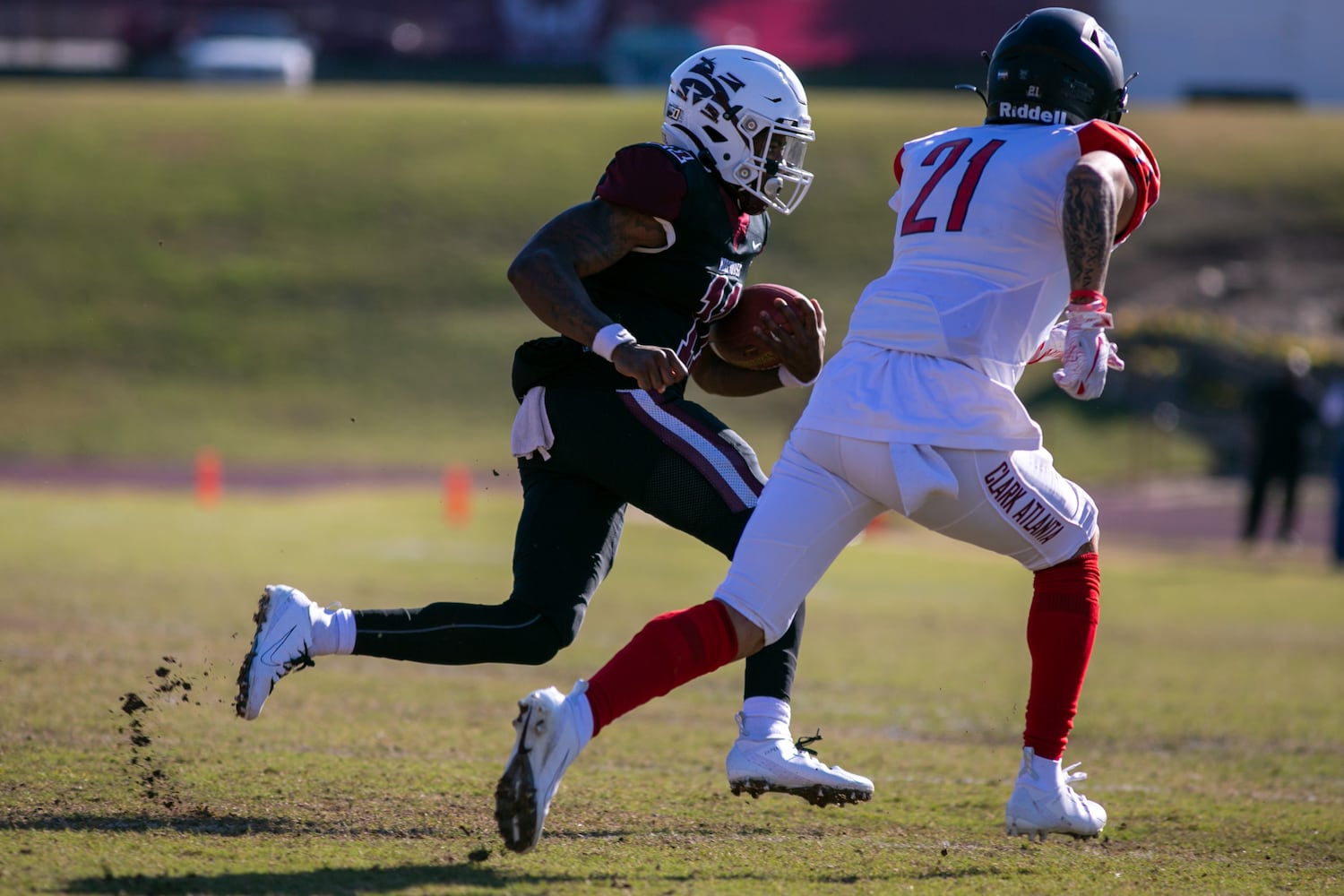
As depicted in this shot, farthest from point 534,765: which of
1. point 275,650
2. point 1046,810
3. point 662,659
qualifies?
point 1046,810

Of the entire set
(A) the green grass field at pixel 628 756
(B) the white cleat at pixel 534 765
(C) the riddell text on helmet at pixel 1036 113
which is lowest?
(A) the green grass field at pixel 628 756

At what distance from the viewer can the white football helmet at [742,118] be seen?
4.20 metres

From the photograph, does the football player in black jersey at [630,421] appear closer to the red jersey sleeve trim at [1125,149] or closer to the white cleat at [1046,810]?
the white cleat at [1046,810]

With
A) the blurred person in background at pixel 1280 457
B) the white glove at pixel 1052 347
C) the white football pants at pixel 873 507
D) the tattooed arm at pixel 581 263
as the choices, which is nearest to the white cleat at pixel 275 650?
the tattooed arm at pixel 581 263

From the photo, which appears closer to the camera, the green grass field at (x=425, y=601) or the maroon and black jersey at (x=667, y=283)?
the green grass field at (x=425, y=601)

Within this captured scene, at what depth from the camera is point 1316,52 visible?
41875 mm

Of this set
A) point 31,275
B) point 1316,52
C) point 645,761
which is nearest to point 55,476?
point 31,275

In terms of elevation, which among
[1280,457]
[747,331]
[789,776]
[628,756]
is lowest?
[1280,457]

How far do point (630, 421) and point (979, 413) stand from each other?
0.93 meters

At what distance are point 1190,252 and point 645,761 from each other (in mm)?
27460

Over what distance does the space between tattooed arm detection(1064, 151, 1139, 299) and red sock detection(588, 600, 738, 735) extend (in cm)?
115

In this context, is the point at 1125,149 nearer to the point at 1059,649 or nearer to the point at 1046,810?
the point at 1059,649

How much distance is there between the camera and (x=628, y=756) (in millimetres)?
5066

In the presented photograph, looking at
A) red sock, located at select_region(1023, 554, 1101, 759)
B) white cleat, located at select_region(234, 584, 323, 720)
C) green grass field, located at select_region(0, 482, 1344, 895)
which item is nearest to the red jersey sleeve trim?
red sock, located at select_region(1023, 554, 1101, 759)
